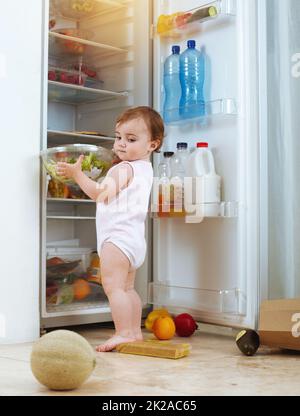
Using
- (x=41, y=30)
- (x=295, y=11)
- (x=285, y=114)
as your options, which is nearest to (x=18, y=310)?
(x=41, y=30)

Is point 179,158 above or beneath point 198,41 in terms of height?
beneath

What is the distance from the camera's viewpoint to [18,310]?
2873 mm

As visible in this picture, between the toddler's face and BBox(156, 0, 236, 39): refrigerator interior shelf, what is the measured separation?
62cm

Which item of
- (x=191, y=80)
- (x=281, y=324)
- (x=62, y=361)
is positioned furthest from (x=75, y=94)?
(x=62, y=361)

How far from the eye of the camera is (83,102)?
3783 mm

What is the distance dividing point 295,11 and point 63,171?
1177 millimetres

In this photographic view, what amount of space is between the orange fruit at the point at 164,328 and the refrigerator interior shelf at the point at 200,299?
22 centimetres

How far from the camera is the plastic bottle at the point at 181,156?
125 inches

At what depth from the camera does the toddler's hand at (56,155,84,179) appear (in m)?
2.82

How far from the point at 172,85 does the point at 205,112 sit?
0.29 m

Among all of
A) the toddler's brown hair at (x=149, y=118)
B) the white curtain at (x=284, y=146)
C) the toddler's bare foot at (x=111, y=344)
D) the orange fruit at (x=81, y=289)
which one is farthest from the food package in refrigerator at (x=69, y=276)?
the white curtain at (x=284, y=146)

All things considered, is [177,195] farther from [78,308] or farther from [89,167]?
[78,308]
